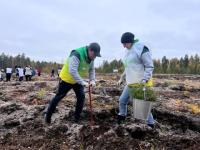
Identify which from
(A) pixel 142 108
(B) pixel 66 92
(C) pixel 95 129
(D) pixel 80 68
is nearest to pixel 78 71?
(D) pixel 80 68

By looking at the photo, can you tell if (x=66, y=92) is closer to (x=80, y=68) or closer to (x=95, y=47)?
(x=80, y=68)

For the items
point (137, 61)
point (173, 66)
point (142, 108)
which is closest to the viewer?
point (142, 108)

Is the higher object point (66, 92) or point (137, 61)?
point (137, 61)

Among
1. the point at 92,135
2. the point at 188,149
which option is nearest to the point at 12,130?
the point at 92,135

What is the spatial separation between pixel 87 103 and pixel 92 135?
110 inches

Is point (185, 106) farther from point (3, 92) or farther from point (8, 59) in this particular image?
point (8, 59)

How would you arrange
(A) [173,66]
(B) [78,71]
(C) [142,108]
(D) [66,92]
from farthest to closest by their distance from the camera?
(A) [173,66]
(D) [66,92]
(B) [78,71]
(C) [142,108]

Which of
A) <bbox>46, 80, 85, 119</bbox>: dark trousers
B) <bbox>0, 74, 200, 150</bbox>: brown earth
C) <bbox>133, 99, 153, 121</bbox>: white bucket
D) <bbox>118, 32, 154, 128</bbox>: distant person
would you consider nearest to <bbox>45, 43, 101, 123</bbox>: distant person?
<bbox>46, 80, 85, 119</bbox>: dark trousers

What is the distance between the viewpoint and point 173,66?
112 m

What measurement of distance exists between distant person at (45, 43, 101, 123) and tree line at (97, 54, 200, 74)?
92.5 meters

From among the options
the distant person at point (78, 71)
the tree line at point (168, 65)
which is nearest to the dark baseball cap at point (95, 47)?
the distant person at point (78, 71)

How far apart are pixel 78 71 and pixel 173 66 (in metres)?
105

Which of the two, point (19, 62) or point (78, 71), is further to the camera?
Result: point (19, 62)

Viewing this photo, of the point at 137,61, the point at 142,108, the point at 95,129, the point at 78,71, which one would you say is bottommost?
the point at 95,129
